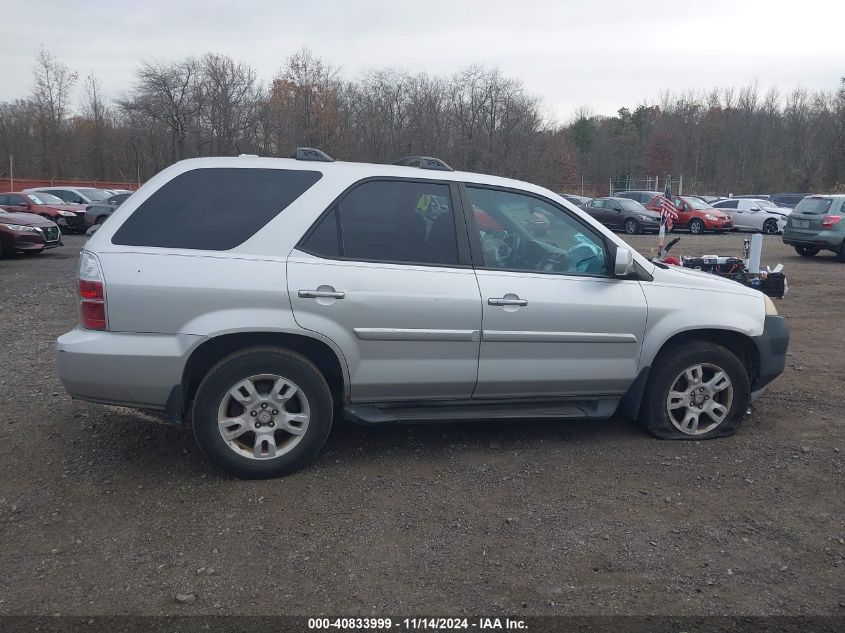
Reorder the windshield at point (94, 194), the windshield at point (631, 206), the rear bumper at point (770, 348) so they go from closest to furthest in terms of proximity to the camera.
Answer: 1. the rear bumper at point (770, 348)
2. the windshield at point (631, 206)
3. the windshield at point (94, 194)

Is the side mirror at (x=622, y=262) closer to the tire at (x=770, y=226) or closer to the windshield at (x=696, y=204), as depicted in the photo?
the windshield at (x=696, y=204)

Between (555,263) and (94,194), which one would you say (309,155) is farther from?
(94,194)

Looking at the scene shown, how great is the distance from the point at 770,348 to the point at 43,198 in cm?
2578

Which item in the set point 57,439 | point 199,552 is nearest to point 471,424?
point 199,552

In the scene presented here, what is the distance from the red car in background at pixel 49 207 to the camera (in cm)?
2353

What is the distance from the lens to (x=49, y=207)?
946 inches

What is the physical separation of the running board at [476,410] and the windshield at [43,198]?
78.2ft

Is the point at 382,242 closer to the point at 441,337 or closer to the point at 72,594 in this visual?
the point at 441,337

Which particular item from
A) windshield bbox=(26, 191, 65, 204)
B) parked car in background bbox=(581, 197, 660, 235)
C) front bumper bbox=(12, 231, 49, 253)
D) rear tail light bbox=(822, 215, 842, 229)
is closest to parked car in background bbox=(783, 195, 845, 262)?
rear tail light bbox=(822, 215, 842, 229)

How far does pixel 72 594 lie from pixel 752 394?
14.6ft

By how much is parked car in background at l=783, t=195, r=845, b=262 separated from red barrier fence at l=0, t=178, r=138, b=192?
41599 millimetres

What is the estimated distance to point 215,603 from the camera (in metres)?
2.96

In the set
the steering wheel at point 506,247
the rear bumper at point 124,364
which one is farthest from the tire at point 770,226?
the rear bumper at point 124,364

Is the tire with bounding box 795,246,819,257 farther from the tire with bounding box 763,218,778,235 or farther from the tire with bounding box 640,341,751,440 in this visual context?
the tire with bounding box 640,341,751,440
